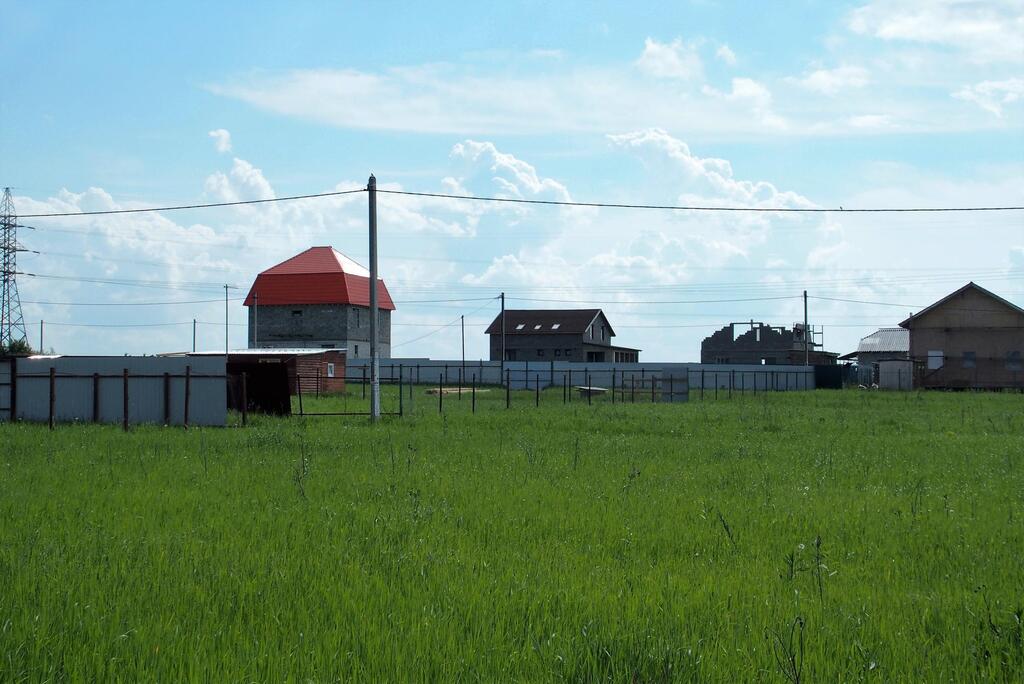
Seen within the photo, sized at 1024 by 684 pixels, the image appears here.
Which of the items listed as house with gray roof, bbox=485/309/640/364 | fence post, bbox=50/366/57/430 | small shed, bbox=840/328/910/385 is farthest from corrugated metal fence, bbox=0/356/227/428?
small shed, bbox=840/328/910/385

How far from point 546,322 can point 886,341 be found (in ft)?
105

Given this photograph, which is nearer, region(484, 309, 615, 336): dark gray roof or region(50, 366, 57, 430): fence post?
region(50, 366, 57, 430): fence post

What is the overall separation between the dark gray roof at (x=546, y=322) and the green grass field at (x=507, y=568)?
245ft

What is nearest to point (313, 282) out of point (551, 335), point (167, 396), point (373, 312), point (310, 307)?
point (310, 307)

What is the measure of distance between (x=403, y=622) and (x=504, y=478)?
7.15 m

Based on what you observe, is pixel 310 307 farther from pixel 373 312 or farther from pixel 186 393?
pixel 186 393

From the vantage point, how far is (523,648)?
5.48m

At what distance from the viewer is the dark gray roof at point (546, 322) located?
90.7 m

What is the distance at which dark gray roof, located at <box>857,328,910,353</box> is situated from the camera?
281 ft

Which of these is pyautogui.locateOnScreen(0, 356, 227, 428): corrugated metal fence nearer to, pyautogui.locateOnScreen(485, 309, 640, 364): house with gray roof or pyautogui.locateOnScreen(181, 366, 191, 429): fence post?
pyautogui.locateOnScreen(181, 366, 191, 429): fence post

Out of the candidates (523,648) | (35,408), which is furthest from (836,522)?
(35,408)

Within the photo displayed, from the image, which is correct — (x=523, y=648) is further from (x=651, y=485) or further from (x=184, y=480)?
(x=184, y=480)

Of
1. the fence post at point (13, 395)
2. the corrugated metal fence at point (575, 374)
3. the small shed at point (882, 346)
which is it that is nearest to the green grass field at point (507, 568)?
the fence post at point (13, 395)

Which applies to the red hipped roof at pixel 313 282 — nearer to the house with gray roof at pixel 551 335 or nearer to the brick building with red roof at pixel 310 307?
the brick building with red roof at pixel 310 307
